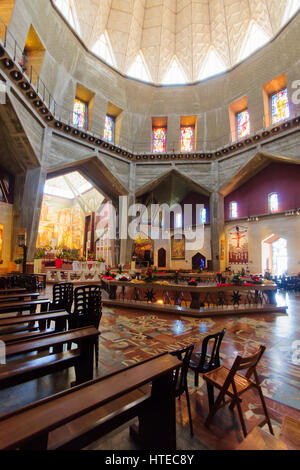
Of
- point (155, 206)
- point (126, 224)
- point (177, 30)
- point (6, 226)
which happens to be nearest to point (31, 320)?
point (6, 226)

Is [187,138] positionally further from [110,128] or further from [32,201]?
[32,201]

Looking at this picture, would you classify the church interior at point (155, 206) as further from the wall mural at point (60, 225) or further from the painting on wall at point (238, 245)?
the wall mural at point (60, 225)

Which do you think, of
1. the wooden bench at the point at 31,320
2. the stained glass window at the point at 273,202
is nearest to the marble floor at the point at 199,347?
the wooden bench at the point at 31,320

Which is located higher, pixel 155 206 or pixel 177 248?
pixel 155 206

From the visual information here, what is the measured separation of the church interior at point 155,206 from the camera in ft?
6.00

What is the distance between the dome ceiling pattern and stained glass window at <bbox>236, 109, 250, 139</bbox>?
3.50 meters

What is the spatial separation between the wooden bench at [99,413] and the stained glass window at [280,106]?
640 inches

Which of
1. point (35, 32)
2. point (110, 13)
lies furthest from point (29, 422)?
point (110, 13)

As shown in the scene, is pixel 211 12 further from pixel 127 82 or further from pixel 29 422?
pixel 29 422

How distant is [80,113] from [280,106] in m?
13.3

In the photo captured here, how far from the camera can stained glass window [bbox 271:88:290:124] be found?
13.2 m

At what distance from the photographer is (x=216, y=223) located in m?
15.9

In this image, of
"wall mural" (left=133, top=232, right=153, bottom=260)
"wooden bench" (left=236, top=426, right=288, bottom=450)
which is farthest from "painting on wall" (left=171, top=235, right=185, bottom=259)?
"wooden bench" (left=236, top=426, right=288, bottom=450)

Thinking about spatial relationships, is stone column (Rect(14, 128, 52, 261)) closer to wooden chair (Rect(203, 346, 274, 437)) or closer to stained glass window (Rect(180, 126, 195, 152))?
stained glass window (Rect(180, 126, 195, 152))
